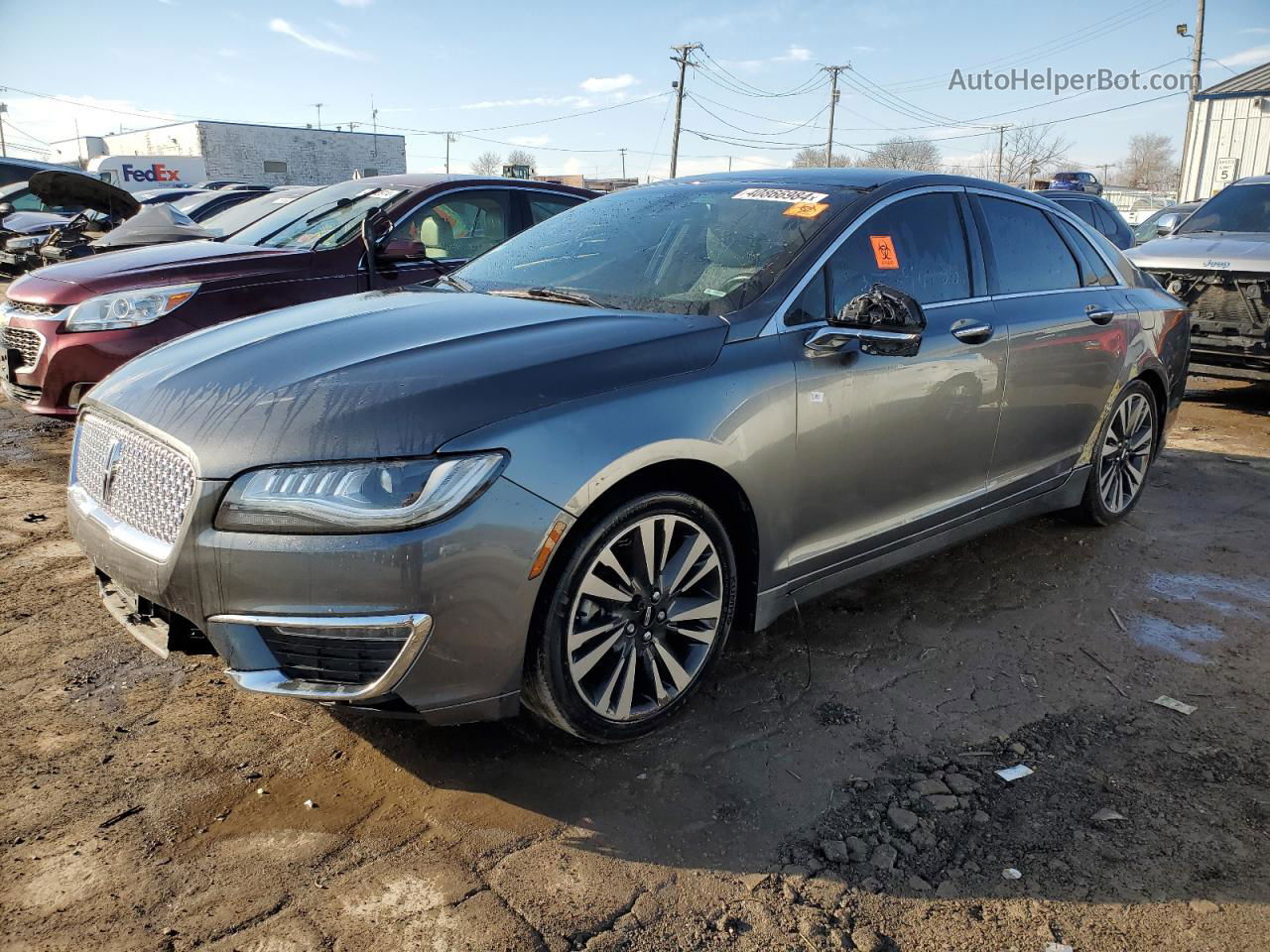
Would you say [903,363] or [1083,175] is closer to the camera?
[903,363]

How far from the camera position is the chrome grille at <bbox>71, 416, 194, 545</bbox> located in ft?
7.73

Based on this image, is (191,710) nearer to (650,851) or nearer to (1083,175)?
(650,851)

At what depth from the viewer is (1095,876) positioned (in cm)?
227

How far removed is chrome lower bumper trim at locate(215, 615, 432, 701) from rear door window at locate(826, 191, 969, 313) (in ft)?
5.80

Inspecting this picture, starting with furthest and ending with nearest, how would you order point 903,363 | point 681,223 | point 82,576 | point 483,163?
point 483,163 < point 82,576 < point 681,223 < point 903,363

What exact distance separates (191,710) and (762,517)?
6.11 feet

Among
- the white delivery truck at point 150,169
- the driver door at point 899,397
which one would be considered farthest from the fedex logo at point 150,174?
the driver door at point 899,397

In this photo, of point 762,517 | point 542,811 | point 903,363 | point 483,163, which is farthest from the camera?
point 483,163

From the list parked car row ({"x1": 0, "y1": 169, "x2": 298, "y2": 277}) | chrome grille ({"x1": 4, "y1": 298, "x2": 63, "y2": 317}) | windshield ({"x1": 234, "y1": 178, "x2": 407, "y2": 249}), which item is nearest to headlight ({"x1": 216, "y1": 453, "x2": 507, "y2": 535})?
chrome grille ({"x1": 4, "y1": 298, "x2": 63, "y2": 317})

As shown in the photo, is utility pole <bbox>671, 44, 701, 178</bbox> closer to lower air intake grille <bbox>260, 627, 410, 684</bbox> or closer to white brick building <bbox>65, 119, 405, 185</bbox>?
white brick building <bbox>65, 119, 405, 185</bbox>

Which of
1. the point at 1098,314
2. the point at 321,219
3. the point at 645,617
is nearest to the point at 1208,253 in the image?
the point at 1098,314

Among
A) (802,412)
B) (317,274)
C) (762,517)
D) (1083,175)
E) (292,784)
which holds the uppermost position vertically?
(1083,175)

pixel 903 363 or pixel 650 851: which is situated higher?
pixel 903 363

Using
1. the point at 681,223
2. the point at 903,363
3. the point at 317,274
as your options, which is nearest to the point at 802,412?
the point at 903,363
